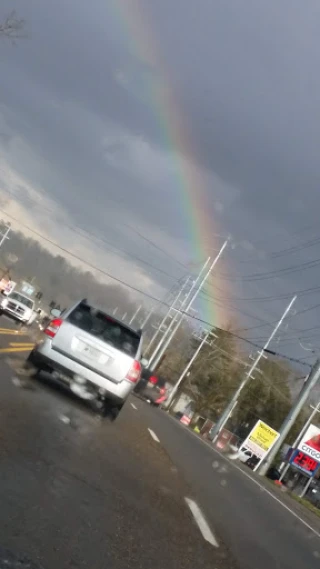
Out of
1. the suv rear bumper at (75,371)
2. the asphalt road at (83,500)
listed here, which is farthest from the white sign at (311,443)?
the asphalt road at (83,500)

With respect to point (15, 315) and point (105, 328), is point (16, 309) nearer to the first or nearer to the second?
point (15, 315)

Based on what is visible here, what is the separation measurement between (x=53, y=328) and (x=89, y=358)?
87cm

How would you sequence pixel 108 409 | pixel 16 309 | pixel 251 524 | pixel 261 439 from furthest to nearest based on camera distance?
pixel 16 309, pixel 261 439, pixel 108 409, pixel 251 524

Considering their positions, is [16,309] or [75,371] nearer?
[75,371]

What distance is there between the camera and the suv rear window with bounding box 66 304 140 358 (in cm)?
1230

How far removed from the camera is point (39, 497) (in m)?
5.67

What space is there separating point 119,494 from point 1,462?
65.0 inches

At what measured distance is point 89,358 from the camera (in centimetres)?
1210

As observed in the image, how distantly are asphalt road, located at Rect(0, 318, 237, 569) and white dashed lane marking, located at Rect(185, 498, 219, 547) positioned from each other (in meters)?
0.05

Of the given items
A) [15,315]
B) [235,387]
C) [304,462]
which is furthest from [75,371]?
[235,387]

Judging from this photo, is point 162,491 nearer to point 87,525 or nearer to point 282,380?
point 87,525

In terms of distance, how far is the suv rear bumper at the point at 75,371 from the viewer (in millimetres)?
12055

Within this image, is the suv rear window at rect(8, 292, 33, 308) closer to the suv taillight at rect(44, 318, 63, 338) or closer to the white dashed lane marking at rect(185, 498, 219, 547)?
the suv taillight at rect(44, 318, 63, 338)

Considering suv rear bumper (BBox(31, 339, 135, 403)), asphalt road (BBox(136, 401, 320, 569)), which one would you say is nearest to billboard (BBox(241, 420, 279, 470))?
asphalt road (BBox(136, 401, 320, 569))
